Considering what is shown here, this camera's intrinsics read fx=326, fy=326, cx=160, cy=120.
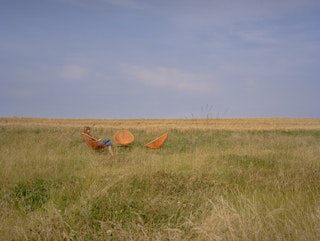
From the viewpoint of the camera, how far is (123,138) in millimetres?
12906

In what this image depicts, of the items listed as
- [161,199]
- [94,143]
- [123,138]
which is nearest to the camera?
[161,199]

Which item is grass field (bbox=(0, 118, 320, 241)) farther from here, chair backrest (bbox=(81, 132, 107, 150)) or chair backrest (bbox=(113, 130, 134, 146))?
chair backrest (bbox=(113, 130, 134, 146))

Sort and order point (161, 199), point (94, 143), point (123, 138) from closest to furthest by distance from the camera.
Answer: point (161, 199), point (94, 143), point (123, 138)

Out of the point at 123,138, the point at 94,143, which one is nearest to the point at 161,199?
the point at 94,143

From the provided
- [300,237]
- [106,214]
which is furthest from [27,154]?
[300,237]

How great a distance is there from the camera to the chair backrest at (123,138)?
489 inches

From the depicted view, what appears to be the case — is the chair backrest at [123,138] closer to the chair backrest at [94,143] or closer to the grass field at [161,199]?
the chair backrest at [94,143]

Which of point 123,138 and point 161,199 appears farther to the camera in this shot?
point 123,138

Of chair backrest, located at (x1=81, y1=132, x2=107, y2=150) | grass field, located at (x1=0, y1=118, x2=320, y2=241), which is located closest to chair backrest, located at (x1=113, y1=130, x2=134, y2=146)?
chair backrest, located at (x1=81, y1=132, x2=107, y2=150)

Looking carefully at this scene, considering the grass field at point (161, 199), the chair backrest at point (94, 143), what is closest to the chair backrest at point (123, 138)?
the chair backrest at point (94, 143)

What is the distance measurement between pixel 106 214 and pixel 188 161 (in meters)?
3.95

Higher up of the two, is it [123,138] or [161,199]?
[123,138]

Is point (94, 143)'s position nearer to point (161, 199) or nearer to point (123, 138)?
point (123, 138)

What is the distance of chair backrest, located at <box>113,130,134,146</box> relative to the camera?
1241cm
